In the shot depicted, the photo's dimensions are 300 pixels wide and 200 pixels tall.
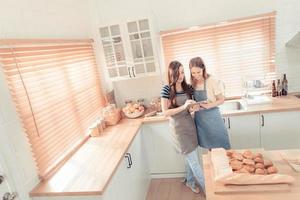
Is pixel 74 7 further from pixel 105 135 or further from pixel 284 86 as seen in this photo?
pixel 284 86

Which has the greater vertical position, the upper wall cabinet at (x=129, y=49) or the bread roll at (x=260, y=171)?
the upper wall cabinet at (x=129, y=49)

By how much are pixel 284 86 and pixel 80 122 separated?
7.40 ft

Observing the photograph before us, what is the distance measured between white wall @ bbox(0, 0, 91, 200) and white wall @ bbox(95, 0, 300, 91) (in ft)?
2.46

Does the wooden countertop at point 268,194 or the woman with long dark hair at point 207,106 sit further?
the woman with long dark hair at point 207,106

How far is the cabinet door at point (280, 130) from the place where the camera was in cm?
238

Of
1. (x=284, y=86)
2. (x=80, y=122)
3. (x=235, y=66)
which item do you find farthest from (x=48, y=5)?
(x=284, y=86)

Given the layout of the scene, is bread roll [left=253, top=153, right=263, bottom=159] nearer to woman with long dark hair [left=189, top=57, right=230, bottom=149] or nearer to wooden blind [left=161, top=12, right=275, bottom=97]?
woman with long dark hair [left=189, top=57, right=230, bottom=149]

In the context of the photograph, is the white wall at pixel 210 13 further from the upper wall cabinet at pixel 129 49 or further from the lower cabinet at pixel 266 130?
the lower cabinet at pixel 266 130

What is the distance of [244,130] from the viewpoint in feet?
8.14

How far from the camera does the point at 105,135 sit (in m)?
2.42

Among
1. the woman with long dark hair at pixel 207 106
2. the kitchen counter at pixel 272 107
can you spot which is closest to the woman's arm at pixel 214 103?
the woman with long dark hair at pixel 207 106

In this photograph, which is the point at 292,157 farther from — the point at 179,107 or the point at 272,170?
the point at 179,107

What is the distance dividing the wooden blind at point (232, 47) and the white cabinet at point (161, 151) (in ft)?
2.71

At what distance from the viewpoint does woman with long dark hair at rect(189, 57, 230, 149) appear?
2102 mm
